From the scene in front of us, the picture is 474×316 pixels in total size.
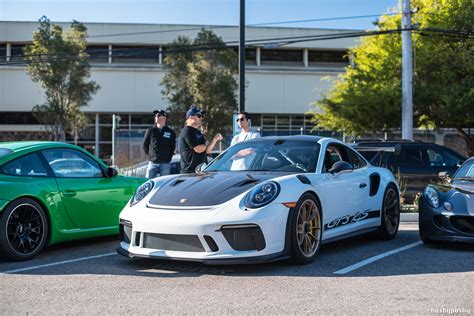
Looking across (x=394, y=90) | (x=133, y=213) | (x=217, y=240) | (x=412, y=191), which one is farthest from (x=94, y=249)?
(x=394, y=90)

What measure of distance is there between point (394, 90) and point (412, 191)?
25.3ft

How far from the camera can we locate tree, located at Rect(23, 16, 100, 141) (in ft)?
91.2

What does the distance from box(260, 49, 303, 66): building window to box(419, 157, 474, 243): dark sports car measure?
33.8 metres

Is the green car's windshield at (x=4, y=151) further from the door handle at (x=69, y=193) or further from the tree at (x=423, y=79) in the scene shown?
the tree at (x=423, y=79)

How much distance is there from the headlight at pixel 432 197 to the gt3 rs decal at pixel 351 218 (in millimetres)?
672

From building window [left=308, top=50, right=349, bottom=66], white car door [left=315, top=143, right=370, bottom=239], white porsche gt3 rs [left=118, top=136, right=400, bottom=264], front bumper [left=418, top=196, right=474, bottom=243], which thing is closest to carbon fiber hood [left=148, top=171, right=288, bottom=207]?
white porsche gt3 rs [left=118, top=136, right=400, bottom=264]

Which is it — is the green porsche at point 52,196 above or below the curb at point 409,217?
above

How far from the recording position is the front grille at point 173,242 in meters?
5.71

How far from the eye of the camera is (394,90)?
782 inches

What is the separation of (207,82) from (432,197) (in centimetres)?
2199

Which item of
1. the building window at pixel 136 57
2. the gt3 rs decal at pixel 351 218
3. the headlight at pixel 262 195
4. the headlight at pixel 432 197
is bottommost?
the gt3 rs decal at pixel 351 218

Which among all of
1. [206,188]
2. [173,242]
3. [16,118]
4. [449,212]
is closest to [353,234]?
[449,212]

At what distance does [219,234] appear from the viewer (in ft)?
18.5

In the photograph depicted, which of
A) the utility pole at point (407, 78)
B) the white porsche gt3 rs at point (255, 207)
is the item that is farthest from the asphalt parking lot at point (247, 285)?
the utility pole at point (407, 78)
